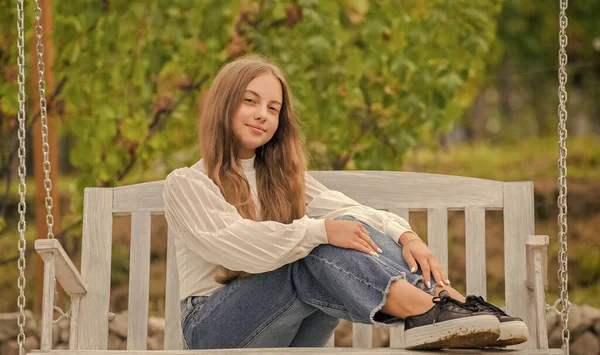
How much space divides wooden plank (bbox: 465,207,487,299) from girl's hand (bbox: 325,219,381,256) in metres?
0.80

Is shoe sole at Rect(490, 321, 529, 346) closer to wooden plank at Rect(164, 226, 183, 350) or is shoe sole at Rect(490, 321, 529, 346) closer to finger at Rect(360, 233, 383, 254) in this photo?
finger at Rect(360, 233, 383, 254)

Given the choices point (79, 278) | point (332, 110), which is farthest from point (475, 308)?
point (332, 110)

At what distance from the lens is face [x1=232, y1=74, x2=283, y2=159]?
118 inches

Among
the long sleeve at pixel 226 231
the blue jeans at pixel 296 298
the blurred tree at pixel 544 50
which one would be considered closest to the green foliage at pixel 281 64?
the long sleeve at pixel 226 231

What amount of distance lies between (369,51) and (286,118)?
4.56 feet

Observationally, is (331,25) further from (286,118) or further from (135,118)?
(286,118)

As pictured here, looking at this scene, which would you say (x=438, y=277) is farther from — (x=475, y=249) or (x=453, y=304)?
(x=475, y=249)

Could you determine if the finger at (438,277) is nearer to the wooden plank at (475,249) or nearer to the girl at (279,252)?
the girl at (279,252)

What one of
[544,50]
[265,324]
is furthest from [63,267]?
[544,50]

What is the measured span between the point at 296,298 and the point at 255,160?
59cm

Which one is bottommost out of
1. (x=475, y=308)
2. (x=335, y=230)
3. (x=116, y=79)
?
(x=475, y=308)

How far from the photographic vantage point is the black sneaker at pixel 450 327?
2373mm

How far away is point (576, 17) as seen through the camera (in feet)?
32.8

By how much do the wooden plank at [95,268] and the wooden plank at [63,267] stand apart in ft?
0.20
